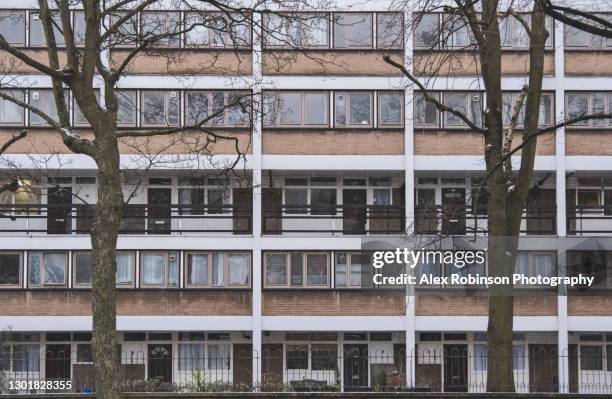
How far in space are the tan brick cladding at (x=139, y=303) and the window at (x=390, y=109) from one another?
8.82 metres

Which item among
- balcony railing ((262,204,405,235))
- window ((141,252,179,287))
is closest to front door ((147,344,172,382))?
window ((141,252,179,287))

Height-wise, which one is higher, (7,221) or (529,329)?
(7,221)

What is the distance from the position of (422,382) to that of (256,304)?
700 centimetres

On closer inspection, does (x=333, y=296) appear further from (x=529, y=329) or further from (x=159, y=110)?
(x=159, y=110)

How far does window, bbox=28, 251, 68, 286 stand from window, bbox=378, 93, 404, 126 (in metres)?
13.8

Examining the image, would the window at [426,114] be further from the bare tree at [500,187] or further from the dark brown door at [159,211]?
the bare tree at [500,187]

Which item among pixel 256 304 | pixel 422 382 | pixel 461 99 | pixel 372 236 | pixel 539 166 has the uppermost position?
Result: pixel 461 99

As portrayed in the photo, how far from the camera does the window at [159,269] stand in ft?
124

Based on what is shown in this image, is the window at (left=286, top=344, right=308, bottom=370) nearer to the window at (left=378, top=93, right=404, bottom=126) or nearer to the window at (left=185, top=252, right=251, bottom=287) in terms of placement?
the window at (left=185, top=252, right=251, bottom=287)

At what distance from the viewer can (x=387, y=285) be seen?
36469mm

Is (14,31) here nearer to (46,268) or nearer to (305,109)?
(46,268)

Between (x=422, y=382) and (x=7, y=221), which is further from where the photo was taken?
→ (x=7, y=221)

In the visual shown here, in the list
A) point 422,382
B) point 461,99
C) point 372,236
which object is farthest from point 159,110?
point 422,382

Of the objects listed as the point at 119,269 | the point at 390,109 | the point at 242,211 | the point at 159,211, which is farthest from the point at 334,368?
the point at 390,109
